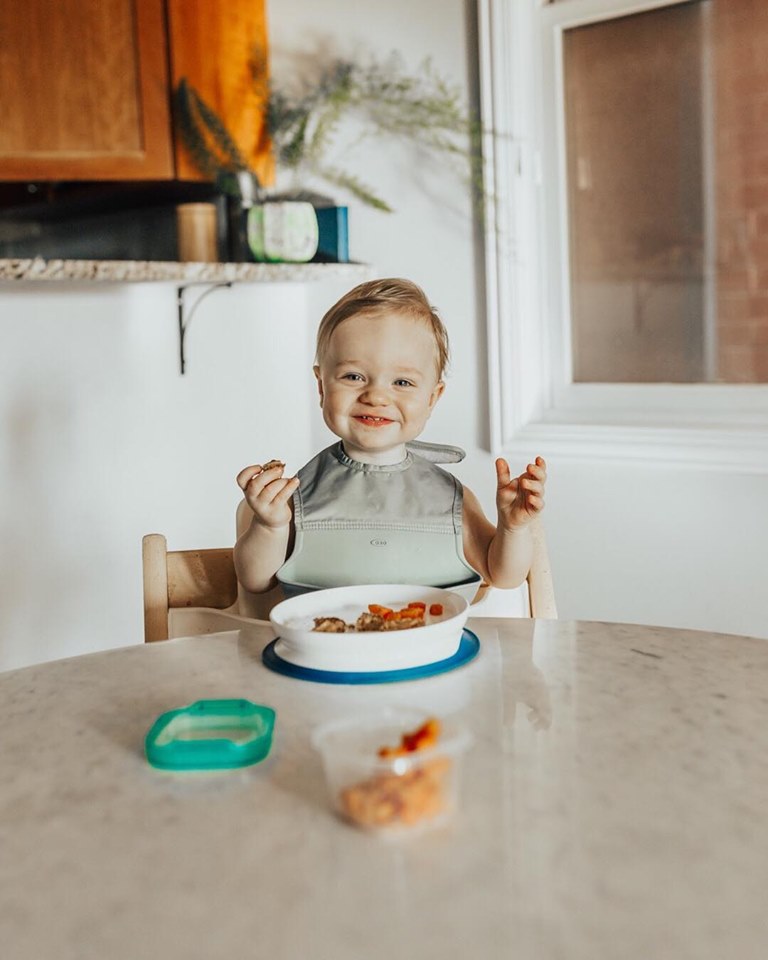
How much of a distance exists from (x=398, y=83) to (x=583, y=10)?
446 mm

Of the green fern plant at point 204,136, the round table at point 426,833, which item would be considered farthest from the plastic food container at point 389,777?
the green fern plant at point 204,136

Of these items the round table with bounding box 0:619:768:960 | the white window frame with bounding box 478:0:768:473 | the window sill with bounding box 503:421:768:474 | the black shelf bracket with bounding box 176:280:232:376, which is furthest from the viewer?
the black shelf bracket with bounding box 176:280:232:376

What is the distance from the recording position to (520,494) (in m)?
1.21

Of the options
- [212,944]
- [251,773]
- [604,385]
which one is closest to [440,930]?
[212,944]

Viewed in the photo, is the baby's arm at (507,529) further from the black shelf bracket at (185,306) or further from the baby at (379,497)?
the black shelf bracket at (185,306)

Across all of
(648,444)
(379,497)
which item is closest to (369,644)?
(379,497)

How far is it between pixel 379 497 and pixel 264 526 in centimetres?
17

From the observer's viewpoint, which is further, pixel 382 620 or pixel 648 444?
pixel 648 444

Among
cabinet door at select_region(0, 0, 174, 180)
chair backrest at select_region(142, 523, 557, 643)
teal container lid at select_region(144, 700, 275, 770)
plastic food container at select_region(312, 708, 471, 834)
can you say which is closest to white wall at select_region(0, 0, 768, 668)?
cabinet door at select_region(0, 0, 174, 180)

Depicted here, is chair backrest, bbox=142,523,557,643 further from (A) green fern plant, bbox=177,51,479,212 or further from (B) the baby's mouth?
(A) green fern plant, bbox=177,51,479,212

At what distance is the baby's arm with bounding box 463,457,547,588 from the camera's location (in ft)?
3.89

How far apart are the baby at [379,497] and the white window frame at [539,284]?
0.98 metres

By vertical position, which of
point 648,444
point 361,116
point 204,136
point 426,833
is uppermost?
point 361,116

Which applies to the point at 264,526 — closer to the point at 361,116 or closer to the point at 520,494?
the point at 520,494
